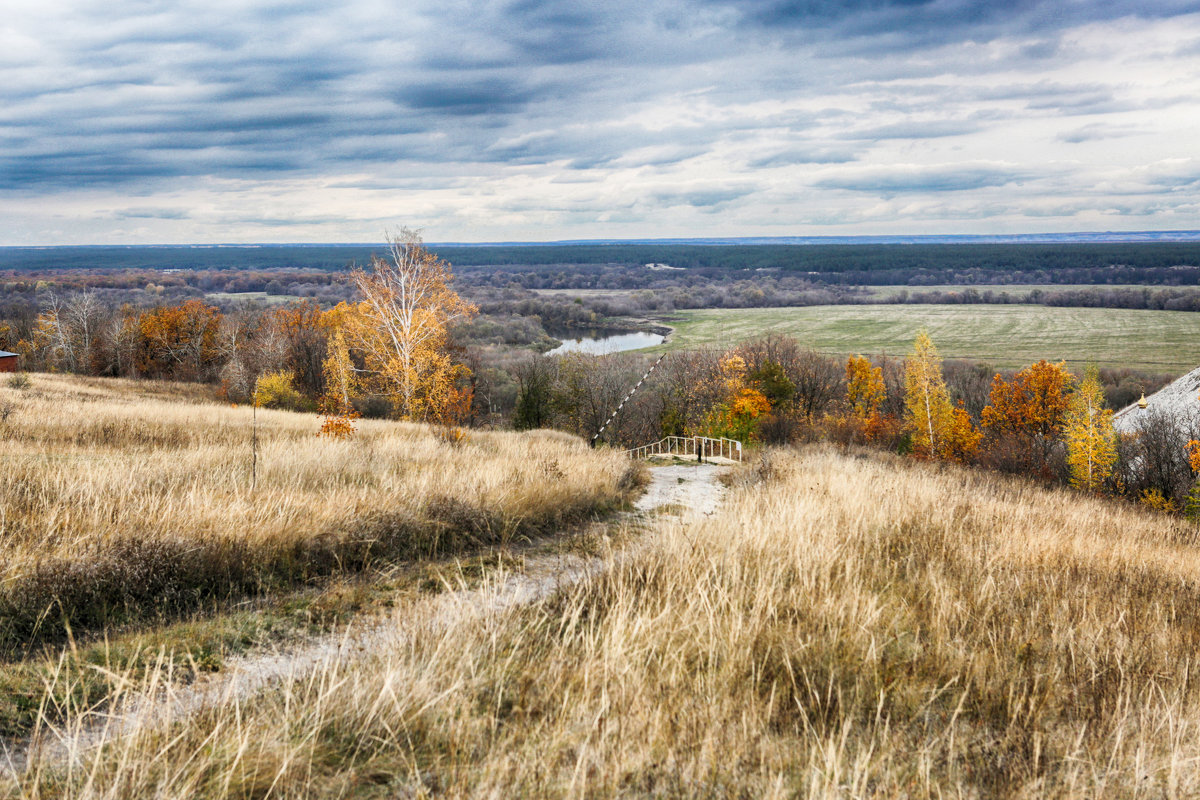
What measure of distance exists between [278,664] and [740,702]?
2.71 metres

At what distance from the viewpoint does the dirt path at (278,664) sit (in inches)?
124

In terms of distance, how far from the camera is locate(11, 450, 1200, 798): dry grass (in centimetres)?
292

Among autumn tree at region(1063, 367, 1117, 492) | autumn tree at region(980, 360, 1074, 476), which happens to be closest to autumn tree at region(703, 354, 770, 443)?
autumn tree at region(1063, 367, 1117, 492)

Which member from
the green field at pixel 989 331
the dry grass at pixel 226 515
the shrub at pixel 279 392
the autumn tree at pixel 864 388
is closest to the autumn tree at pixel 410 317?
the shrub at pixel 279 392

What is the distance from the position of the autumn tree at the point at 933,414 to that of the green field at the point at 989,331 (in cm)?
5024

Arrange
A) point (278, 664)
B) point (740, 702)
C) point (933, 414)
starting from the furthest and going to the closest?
point (933, 414) < point (278, 664) < point (740, 702)

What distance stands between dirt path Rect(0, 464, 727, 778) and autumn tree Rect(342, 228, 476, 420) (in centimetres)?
2854

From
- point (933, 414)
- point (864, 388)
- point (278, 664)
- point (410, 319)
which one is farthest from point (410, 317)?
point (864, 388)

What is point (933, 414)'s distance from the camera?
188 feet

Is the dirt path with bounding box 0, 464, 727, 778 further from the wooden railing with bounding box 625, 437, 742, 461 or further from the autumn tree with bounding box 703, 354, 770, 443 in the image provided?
the autumn tree with bounding box 703, 354, 770, 443

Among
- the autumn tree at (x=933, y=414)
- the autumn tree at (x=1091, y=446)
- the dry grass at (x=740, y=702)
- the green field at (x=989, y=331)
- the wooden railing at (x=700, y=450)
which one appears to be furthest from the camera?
the green field at (x=989, y=331)

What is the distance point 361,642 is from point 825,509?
5.25 m

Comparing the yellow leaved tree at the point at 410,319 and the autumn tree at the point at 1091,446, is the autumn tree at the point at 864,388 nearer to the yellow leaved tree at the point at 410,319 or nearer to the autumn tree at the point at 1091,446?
the autumn tree at the point at 1091,446

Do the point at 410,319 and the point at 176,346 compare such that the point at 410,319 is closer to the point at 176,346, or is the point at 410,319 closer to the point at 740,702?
the point at 740,702
